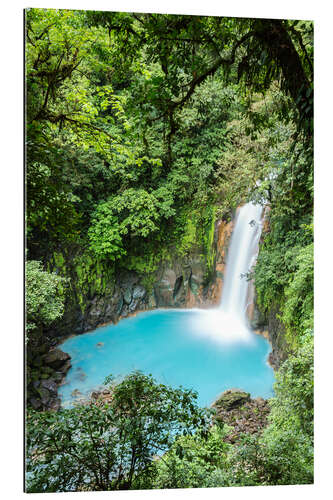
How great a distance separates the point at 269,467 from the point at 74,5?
10.7 feet

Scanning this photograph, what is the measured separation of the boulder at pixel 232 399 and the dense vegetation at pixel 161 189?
12 cm

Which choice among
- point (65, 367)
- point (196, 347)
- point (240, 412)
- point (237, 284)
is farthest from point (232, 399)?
point (65, 367)

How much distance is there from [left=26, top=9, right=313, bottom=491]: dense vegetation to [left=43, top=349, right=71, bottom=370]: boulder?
0.53ft

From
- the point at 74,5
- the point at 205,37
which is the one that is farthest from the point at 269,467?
the point at 74,5

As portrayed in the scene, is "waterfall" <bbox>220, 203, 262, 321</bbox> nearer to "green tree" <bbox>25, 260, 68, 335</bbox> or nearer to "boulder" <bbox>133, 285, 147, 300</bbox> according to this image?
"boulder" <bbox>133, 285, 147, 300</bbox>

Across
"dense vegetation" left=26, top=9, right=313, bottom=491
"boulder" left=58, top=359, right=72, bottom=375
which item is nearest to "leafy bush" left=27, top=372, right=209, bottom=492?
"dense vegetation" left=26, top=9, right=313, bottom=491

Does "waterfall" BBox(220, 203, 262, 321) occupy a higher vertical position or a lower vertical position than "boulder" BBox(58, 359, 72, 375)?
higher

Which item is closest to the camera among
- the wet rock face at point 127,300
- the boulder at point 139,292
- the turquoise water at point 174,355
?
the wet rock face at point 127,300

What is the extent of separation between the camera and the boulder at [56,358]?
2615 mm

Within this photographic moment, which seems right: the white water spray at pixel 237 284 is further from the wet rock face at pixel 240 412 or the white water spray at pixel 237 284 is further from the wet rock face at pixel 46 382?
the wet rock face at pixel 46 382

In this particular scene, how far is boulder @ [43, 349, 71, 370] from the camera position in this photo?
2615 millimetres

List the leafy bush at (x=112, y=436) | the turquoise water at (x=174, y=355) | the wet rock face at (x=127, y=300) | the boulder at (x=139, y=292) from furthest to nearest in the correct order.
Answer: the boulder at (x=139, y=292), the turquoise water at (x=174, y=355), the wet rock face at (x=127, y=300), the leafy bush at (x=112, y=436)

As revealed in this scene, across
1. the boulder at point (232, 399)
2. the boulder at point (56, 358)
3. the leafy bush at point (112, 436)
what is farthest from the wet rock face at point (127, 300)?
the boulder at point (232, 399)
